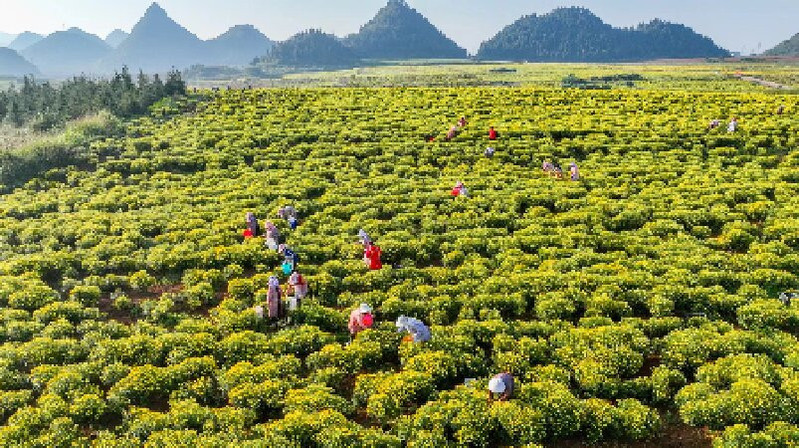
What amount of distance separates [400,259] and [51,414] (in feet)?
45.5

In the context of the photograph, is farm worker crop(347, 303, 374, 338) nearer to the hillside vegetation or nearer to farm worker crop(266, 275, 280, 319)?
the hillside vegetation

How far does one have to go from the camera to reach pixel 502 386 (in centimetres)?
1465

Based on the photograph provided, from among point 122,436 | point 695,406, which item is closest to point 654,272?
point 695,406

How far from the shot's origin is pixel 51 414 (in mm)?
15164

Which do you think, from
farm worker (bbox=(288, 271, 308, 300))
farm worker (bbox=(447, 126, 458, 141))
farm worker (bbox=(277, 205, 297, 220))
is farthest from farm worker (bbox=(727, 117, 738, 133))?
farm worker (bbox=(288, 271, 308, 300))

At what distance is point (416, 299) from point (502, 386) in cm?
654

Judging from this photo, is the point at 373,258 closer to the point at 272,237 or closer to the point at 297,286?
the point at 297,286

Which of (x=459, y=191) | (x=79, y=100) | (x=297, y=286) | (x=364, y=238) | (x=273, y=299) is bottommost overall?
(x=273, y=299)

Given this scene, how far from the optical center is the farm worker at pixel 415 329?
17531 millimetres

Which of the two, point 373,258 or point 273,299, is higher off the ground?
point 373,258

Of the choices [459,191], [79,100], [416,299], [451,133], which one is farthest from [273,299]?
[79,100]

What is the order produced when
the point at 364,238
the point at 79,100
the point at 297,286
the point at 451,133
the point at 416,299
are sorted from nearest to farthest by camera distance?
the point at 297,286, the point at 416,299, the point at 364,238, the point at 451,133, the point at 79,100

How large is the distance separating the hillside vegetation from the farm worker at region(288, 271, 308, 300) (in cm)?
73

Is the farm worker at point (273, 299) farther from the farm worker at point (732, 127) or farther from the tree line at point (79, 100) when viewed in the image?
the tree line at point (79, 100)
